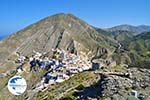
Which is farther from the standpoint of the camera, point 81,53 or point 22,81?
point 81,53

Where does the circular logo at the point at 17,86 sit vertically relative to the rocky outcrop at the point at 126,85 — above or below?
above

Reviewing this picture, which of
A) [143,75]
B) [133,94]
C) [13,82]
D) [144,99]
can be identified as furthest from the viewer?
[143,75]

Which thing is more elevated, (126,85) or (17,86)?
(17,86)

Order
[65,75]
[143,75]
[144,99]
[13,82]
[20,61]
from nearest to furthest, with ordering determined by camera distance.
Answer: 1. [13,82]
2. [144,99]
3. [143,75]
4. [65,75]
5. [20,61]

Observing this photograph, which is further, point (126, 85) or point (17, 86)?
point (126, 85)

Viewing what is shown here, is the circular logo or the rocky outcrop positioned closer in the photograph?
the circular logo

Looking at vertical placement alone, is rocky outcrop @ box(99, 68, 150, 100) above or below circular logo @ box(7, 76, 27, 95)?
below

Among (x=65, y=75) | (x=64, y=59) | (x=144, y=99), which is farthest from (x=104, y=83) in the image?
(x=64, y=59)

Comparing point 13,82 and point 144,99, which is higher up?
point 13,82

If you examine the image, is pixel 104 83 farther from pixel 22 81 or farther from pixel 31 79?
pixel 31 79

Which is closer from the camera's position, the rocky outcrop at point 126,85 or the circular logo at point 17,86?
the circular logo at point 17,86
